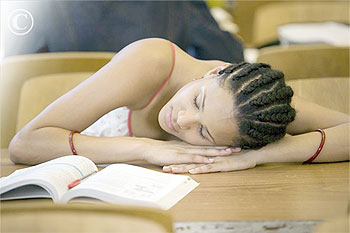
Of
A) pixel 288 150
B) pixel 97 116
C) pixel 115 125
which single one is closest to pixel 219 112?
pixel 288 150

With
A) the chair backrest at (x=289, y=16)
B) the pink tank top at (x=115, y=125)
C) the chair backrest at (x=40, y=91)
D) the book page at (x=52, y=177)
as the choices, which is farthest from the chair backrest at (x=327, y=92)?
the chair backrest at (x=289, y=16)

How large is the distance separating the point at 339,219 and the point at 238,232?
1.11 feet

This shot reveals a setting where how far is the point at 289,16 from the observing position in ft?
15.5

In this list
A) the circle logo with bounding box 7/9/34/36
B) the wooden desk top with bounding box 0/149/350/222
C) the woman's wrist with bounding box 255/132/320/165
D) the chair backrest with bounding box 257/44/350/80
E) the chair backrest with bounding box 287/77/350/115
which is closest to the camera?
the wooden desk top with bounding box 0/149/350/222

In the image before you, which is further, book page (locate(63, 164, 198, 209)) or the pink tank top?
the pink tank top

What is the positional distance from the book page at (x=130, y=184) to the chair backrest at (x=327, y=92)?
81 centimetres

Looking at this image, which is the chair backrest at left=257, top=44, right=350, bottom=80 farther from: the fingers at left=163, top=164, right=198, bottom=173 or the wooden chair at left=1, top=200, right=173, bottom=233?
the wooden chair at left=1, top=200, right=173, bottom=233

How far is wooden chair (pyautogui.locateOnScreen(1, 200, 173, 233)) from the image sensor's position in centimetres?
68

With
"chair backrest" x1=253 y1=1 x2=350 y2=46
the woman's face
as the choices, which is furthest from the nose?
"chair backrest" x1=253 y1=1 x2=350 y2=46

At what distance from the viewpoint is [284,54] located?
221 centimetres

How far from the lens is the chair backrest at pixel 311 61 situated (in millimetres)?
2215

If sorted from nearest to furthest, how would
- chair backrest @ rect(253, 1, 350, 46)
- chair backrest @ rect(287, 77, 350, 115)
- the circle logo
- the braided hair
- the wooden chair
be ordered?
the wooden chair < the braided hair < the circle logo < chair backrest @ rect(287, 77, 350, 115) < chair backrest @ rect(253, 1, 350, 46)

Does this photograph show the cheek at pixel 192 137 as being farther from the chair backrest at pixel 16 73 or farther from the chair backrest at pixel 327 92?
the chair backrest at pixel 16 73

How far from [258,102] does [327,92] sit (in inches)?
25.9
